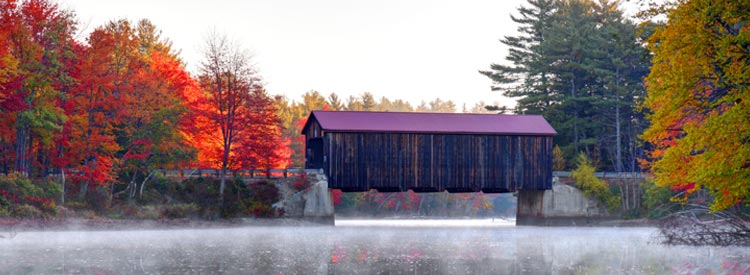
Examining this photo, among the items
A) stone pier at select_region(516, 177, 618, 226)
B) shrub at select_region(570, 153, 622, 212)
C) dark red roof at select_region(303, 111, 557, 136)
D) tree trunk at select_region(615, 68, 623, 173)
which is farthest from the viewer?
tree trunk at select_region(615, 68, 623, 173)

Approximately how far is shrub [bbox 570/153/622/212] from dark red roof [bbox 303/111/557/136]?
3759mm

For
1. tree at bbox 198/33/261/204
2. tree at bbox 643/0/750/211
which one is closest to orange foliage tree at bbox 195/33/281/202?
tree at bbox 198/33/261/204

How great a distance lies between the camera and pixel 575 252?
33.2 metres

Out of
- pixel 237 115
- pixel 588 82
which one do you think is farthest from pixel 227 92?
pixel 588 82

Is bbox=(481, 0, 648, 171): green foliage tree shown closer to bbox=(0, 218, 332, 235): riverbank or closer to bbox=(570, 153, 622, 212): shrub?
bbox=(570, 153, 622, 212): shrub

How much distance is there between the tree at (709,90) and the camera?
968 inches

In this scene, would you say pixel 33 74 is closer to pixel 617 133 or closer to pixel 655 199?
→ pixel 655 199

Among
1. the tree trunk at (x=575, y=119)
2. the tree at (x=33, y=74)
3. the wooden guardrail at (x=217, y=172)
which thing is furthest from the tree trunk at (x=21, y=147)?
the tree trunk at (x=575, y=119)

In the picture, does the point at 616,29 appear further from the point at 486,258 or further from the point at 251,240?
the point at 486,258

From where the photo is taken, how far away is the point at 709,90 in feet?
88.8

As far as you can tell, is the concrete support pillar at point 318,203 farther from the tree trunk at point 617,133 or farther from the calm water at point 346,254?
the tree trunk at point 617,133

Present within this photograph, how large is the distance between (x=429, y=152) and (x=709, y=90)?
29.9m

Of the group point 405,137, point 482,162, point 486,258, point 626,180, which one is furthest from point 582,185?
point 486,258

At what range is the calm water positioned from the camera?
25234mm
